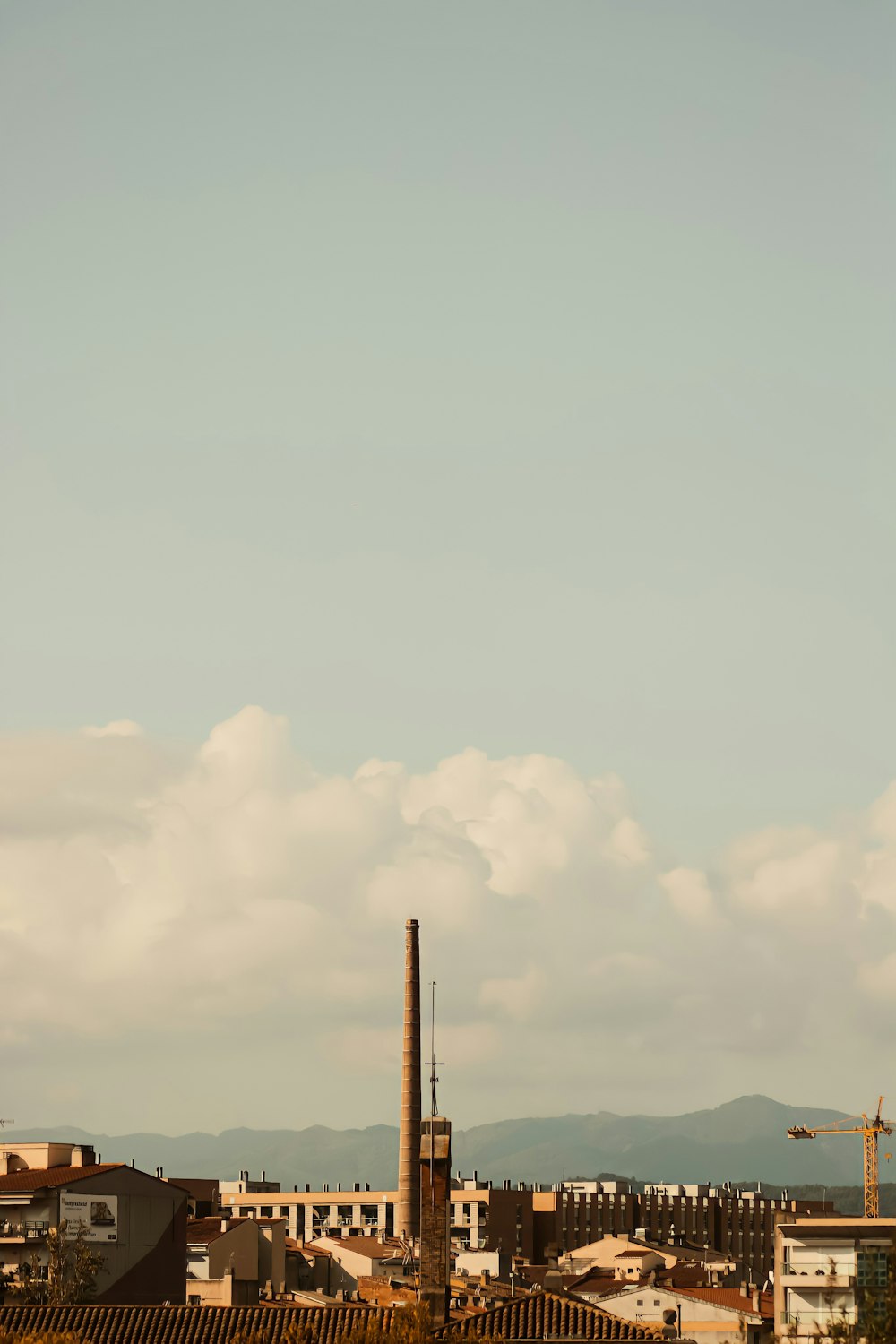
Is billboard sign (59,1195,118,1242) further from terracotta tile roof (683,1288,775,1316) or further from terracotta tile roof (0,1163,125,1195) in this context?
terracotta tile roof (683,1288,775,1316)

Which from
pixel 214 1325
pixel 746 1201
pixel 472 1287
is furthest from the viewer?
pixel 746 1201

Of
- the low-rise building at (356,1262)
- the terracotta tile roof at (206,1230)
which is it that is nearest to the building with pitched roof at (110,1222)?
the terracotta tile roof at (206,1230)

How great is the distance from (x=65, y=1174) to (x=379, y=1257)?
112 feet

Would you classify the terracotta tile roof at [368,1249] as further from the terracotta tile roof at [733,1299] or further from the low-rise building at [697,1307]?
the terracotta tile roof at [733,1299]

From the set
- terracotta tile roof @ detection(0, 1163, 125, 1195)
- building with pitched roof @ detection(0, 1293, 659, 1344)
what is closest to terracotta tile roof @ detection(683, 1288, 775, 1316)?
terracotta tile roof @ detection(0, 1163, 125, 1195)

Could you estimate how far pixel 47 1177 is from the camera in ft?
259

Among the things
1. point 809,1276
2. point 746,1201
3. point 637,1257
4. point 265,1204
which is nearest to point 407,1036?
point 637,1257

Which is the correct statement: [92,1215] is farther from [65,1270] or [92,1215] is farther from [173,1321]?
[173,1321]

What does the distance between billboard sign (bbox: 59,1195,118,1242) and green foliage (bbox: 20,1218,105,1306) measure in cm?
30

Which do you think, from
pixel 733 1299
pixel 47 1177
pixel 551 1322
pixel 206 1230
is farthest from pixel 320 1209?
pixel 551 1322

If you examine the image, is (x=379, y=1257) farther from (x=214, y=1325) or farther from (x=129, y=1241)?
(x=214, y=1325)

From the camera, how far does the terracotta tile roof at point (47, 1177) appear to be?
3051 inches

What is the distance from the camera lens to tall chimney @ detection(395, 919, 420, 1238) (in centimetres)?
10925

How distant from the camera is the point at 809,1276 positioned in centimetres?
5225
